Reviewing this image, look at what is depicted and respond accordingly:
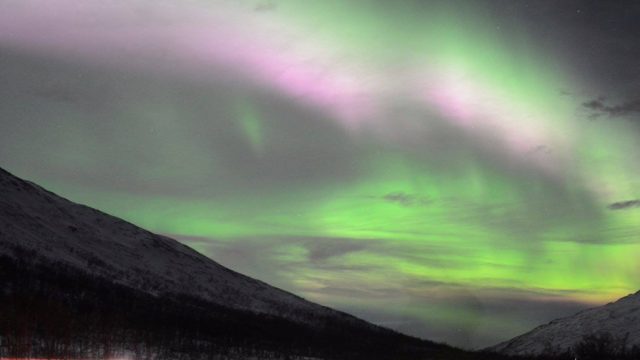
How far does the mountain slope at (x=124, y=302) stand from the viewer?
38.8 m

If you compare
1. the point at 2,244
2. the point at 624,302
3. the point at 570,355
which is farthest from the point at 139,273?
the point at 624,302

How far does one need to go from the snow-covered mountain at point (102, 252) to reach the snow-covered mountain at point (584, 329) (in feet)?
181

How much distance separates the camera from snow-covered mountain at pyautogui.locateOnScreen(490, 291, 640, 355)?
138m

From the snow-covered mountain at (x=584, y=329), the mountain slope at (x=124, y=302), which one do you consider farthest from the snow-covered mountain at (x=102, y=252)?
the snow-covered mountain at (x=584, y=329)

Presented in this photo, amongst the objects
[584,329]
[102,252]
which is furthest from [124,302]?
[584,329]

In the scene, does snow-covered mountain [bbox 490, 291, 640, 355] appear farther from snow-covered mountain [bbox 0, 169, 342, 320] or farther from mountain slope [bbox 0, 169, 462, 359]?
snow-covered mountain [bbox 0, 169, 342, 320]

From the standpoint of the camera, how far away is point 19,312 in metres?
38.0

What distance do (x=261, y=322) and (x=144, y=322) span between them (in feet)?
160

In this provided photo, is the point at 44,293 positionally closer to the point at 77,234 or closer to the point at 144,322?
the point at 144,322

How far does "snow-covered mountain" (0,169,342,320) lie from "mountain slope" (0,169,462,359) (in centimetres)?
49

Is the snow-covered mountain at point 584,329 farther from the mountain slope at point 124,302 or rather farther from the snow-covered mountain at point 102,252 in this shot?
the snow-covered mountain at point 102,252

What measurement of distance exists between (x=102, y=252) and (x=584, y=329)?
11302 centimetres

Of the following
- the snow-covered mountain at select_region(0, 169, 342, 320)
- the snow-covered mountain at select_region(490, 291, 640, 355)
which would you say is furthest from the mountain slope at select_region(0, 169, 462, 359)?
the snow-covered mountain at select_region(490, 291, 640, 355)

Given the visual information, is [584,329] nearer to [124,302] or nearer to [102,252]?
[124,302]
